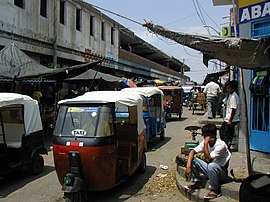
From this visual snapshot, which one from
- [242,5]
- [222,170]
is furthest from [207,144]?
[242,5]

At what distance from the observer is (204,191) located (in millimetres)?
6094

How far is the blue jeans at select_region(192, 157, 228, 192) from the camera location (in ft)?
18.8

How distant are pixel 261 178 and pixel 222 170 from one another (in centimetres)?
117

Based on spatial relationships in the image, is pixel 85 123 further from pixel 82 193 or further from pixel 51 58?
pixel 51 58

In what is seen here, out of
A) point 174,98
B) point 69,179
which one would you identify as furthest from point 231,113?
point 174,98

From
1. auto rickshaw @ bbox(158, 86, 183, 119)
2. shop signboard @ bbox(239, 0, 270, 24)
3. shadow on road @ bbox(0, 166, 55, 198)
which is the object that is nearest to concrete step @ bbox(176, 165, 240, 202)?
shadow on road @ bbox(0, 166, 55, 198)

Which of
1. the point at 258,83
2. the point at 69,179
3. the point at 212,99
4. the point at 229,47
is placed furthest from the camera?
the point at 212,99

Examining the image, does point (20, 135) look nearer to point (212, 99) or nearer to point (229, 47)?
point (229, 47)

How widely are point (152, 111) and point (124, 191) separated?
19.8ft

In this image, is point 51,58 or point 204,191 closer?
point 204,191

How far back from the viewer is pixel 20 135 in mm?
8570

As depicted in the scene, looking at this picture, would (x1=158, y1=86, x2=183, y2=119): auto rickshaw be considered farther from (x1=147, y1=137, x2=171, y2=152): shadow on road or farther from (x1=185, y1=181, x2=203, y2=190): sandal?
(x1=185, y1=181, x2=203, y2=190): sandal

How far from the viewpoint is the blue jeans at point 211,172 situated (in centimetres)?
574

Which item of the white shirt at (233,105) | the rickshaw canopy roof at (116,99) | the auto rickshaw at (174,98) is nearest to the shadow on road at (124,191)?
the rickshaw canopy roof at (116,99)
